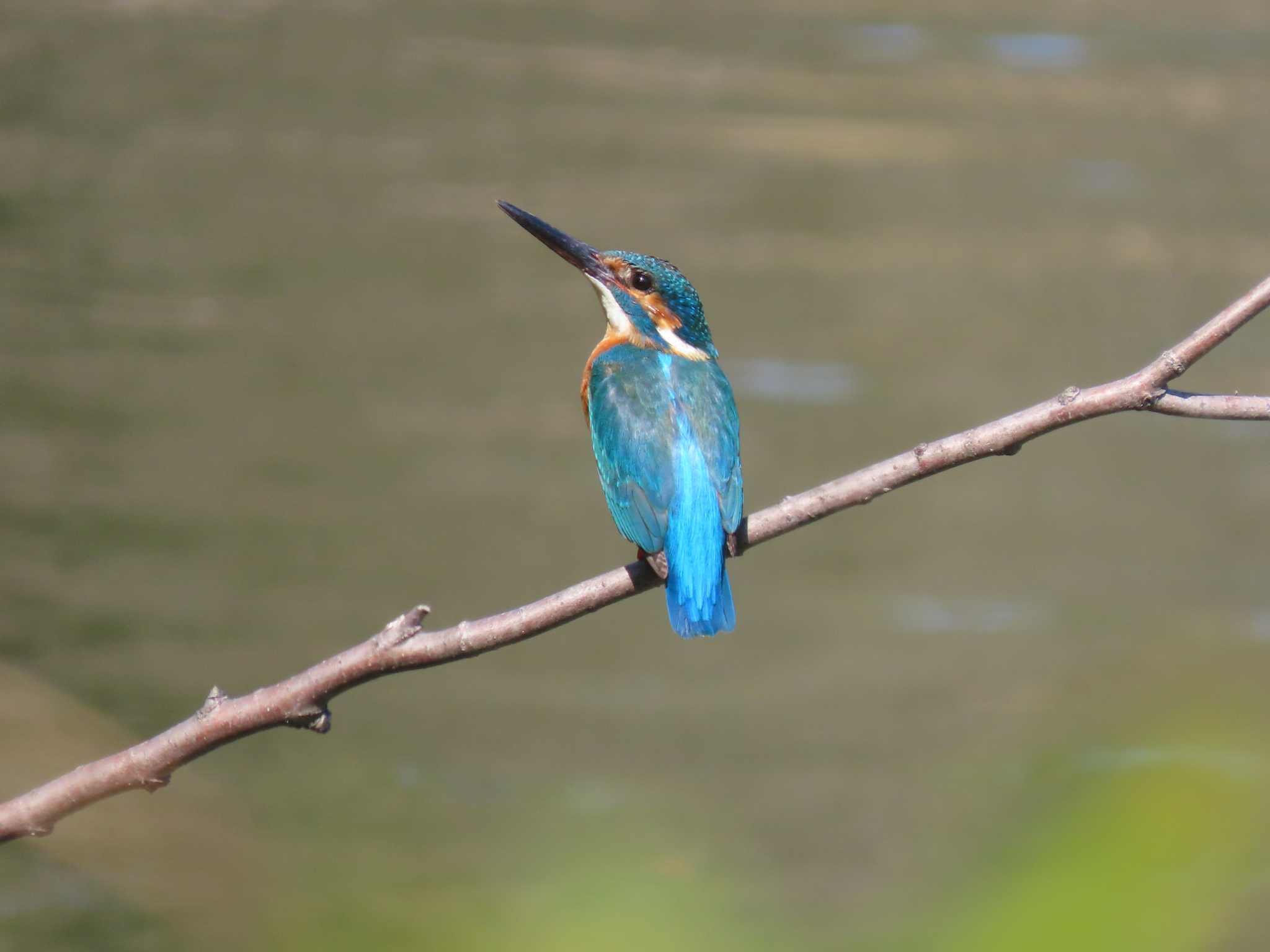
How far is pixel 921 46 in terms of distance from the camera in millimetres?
6316

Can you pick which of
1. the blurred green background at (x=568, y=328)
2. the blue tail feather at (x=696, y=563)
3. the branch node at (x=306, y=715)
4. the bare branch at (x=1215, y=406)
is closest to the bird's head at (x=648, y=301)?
the blue tail feather at (x=696, y=563)

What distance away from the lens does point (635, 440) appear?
2188 mm

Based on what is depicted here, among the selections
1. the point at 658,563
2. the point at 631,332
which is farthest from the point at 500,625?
the point at 631,332

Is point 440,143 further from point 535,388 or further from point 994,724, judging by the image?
point 994,724

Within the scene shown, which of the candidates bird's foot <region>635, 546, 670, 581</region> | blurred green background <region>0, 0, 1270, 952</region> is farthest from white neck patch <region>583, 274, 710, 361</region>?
blurred green background <region>0, 0, 1270, 952</region>

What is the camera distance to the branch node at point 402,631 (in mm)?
1436

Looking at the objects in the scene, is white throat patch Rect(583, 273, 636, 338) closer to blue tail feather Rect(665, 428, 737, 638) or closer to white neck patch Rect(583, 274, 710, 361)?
white neck patch Rect(583, 274, 710, 361)

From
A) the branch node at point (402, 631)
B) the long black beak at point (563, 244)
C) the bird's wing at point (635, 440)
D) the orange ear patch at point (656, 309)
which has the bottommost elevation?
the branch node at point (402, 631)

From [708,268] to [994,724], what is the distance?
2130 mm

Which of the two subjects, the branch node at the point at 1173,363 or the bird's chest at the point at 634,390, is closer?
the branch node at the point at 1173,363

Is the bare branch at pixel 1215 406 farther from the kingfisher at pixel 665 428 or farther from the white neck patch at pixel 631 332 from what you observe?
the white neck patch at pixel 631 332

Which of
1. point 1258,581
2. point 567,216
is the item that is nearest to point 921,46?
point 567,216

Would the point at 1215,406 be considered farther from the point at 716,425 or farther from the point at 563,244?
the point at 563,244

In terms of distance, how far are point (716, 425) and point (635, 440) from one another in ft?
0.44
